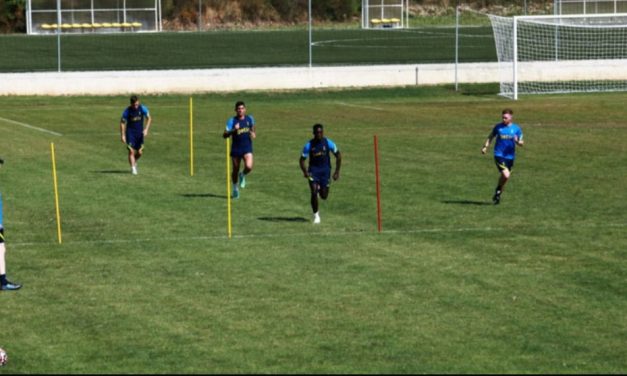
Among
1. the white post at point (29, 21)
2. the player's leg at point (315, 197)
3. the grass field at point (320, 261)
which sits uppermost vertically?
the white post at point (29, 21)

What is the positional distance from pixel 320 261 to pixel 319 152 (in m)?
4.14

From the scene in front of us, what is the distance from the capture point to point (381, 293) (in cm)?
2130

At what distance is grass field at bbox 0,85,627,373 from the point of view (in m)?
18.0

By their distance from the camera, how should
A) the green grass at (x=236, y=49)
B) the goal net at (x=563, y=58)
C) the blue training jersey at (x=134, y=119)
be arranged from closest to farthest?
the blue training jersey at (x=134, y=119)
the goal net at (x=563, y=58)
the green grass at (x=236, y=49)

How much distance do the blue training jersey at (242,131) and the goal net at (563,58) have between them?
89.0 feet

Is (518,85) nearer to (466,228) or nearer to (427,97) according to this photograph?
(427,97)

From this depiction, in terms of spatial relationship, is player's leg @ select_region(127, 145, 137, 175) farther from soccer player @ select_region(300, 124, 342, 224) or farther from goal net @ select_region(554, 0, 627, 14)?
goal net @ select_region(554, 0, 627, 14)

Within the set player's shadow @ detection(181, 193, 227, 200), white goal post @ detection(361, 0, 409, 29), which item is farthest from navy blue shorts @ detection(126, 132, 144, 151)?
white goal post @ detection(361, 0, 409, 29)

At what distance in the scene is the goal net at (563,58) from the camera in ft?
204

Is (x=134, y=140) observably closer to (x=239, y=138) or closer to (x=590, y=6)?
(x=239, y=138)

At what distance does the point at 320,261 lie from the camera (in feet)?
78.0

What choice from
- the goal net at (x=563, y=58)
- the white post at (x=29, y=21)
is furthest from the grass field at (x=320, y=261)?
the white post at (x=29, y=21)

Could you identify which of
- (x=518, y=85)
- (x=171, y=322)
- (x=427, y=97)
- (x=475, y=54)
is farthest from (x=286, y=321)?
(x=475, y=54)

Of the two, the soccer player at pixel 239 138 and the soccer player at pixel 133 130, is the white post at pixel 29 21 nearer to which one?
the soccer player at pixel 133 130
